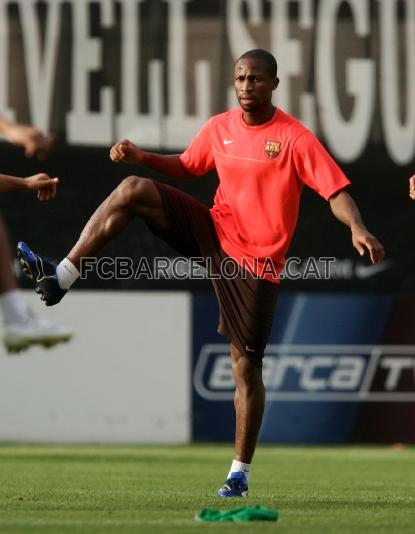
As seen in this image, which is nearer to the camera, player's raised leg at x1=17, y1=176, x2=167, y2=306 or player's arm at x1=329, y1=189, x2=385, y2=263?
player's arm at x1=329, y1=189, x2=385, y2=263

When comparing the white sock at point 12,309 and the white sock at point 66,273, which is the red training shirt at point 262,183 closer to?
the white sock at point 66,273

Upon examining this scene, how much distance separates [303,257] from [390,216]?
100cm

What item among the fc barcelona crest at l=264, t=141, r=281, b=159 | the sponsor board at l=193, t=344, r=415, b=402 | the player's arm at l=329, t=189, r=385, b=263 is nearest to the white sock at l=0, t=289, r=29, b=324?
the fc barcelona crest at l=264, t=141, r=281, b=159

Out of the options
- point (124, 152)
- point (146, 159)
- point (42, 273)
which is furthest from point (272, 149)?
point (42, 273)

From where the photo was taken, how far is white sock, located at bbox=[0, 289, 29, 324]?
7.82 m

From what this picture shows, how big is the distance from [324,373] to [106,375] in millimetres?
2223

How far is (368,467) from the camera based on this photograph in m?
12.3

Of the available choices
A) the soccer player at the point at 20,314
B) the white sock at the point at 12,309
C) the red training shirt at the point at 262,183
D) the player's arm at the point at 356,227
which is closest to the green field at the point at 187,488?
the soccer player at the point at 20,314

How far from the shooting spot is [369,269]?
599 inches

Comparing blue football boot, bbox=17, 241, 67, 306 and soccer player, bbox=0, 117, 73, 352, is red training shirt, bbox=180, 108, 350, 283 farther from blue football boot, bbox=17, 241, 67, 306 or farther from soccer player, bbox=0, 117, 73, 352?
soccer player, bbox=0, 117, 73, 352

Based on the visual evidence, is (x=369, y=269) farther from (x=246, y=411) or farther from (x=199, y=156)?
(x=246, y=411)

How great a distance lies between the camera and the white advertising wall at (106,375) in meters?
14.9

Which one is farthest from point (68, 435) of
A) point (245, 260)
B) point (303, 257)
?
point (245, 260)

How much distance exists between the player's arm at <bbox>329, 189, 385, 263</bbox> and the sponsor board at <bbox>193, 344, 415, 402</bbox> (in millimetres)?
6921
